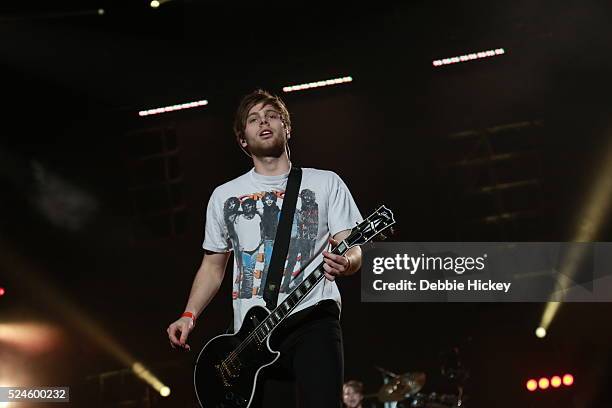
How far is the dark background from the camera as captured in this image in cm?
684

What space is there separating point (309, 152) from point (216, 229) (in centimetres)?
301

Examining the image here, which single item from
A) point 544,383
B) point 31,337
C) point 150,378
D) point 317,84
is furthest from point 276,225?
point 31,337

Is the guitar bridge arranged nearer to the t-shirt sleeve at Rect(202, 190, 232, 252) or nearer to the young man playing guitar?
the young man playing guitar

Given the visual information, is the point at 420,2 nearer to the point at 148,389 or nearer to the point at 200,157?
the point at 200,157

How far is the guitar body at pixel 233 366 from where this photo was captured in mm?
3500

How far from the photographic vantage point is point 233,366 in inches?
141

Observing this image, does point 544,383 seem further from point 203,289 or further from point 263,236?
point 263,236

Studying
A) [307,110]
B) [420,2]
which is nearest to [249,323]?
[307,110]

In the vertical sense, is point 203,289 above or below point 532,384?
above

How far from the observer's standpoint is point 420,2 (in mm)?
6918

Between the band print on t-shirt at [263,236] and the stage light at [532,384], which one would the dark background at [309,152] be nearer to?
the stage light at [532,384]

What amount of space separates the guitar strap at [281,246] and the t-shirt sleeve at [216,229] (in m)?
0.36

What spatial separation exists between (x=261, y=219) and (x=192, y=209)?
3.56 meters

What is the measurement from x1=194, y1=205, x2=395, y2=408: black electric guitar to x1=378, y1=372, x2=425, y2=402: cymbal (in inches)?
142
